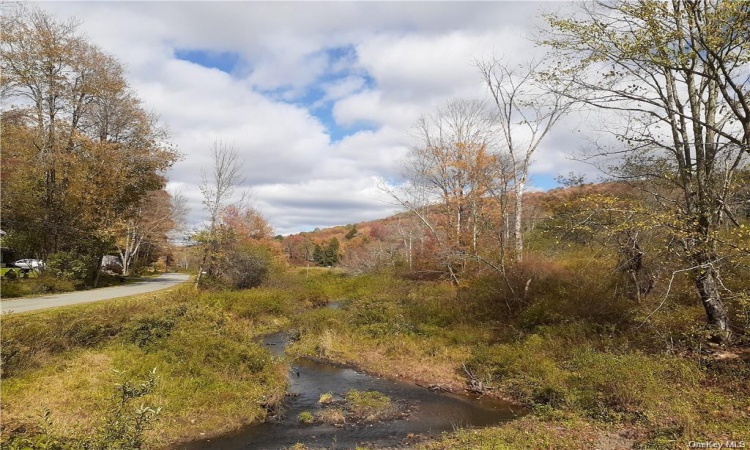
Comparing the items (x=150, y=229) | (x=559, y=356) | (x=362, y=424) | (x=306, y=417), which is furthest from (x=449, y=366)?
(x=150, y=229)

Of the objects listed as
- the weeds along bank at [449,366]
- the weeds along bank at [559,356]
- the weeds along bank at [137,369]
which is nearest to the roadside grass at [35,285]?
the weeds along bank at [449,366]

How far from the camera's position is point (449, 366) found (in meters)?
13.9

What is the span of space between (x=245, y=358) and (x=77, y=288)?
15.0m

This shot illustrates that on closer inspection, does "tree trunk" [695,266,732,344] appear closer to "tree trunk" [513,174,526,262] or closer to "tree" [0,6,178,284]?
"tree trunk" [513,174,526,262]

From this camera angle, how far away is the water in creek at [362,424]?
8812mm

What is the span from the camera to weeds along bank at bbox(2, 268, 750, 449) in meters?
7.79

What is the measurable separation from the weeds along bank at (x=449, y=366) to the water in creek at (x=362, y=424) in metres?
0.56

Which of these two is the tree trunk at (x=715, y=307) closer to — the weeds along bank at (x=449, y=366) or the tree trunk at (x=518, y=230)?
the weeds along bank at (x=449, y=366)

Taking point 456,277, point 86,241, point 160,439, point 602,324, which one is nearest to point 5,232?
point 86,241

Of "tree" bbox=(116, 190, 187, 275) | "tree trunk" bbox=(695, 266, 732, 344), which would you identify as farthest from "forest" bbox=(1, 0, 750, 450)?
"tree" bbox=(116, 190, 187, 275)

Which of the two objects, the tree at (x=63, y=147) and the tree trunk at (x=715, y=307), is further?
the tree at (x=63, y=147)

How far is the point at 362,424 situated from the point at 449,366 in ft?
16.5

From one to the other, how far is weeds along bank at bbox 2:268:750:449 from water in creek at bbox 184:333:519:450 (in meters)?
0.56

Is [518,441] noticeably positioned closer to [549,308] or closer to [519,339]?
[519,339]
